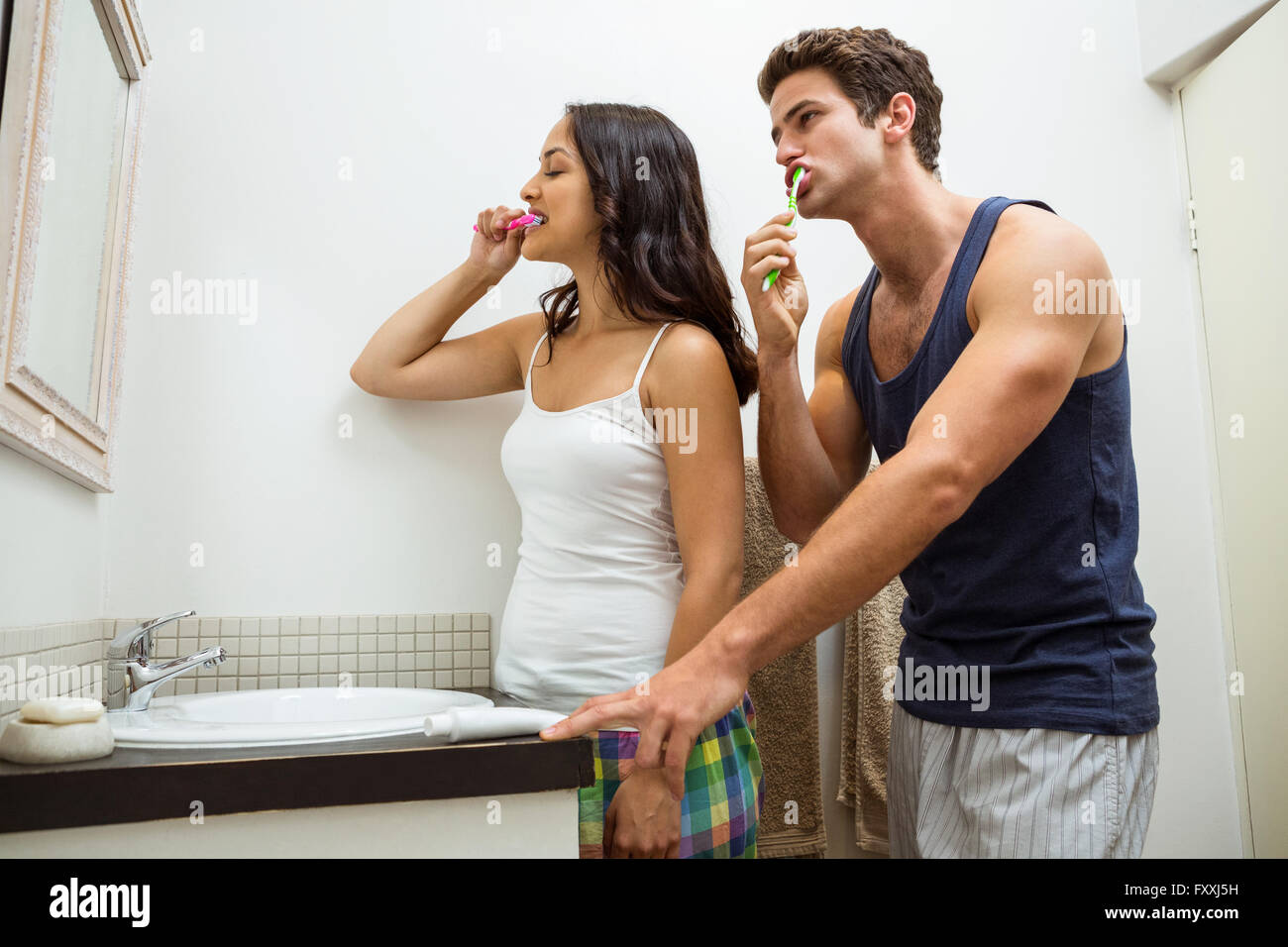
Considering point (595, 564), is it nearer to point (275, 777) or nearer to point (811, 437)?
point (811, 437)

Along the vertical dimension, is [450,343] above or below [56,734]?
above

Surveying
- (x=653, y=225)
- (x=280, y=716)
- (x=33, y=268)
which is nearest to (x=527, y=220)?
(x=653, y=225)

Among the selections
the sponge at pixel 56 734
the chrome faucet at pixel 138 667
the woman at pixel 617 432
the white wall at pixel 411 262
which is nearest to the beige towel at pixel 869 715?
the white wall at pixel 411 262

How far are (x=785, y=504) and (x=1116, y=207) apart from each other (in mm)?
931

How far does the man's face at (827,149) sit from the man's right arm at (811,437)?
184mm

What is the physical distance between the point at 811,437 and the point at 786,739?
0.44 meters

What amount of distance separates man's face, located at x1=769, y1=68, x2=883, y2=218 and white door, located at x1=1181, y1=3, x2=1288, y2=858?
765 mm

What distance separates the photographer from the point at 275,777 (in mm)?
715

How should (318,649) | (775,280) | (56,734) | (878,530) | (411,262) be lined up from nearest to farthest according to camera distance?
1. (56,734)
2. (878,530)
3. (775,280)
4. (318,649)
5. (411,262)

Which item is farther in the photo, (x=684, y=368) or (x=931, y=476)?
(x=684, y=368)

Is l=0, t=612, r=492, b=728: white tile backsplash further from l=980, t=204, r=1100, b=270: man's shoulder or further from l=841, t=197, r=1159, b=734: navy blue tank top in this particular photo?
l=980, t=204, r=1100, b=270: man's shoulder

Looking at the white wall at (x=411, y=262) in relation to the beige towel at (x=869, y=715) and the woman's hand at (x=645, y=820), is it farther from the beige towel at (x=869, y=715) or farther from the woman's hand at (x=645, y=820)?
the woman's hand at (x=645, y=820)

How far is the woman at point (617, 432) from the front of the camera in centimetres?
105
